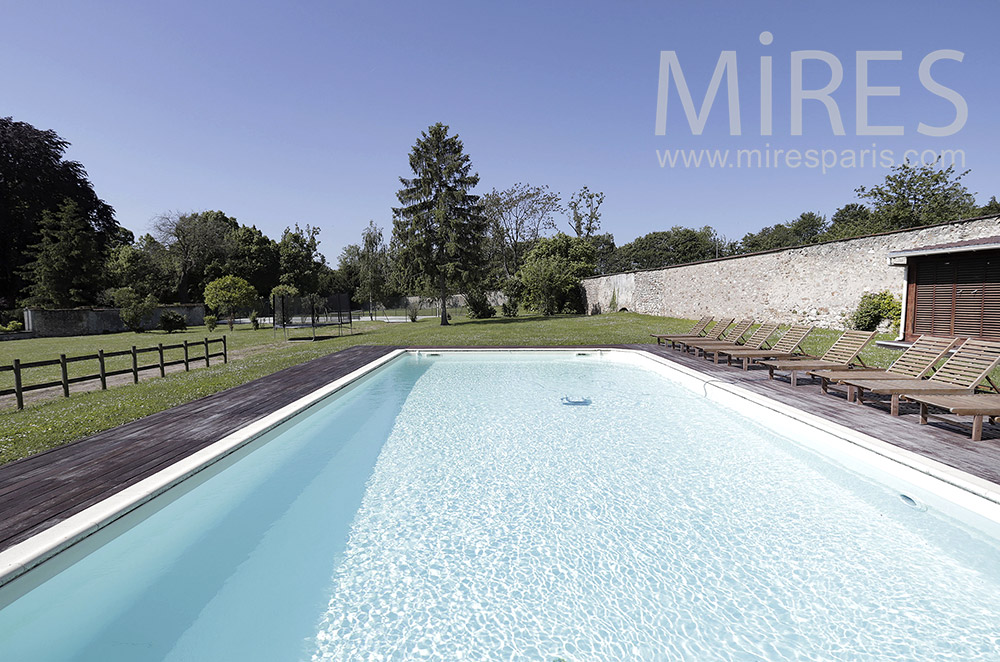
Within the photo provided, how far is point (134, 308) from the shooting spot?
27281 millimetres

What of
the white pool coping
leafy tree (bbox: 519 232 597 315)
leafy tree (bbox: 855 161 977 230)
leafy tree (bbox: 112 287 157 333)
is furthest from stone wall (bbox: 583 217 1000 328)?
leafy tree (bbox: 112 287 157 333)

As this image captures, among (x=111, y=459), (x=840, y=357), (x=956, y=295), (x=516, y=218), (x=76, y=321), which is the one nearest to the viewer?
(x=111, y=459)

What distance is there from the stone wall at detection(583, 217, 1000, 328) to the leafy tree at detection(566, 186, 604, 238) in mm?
23169

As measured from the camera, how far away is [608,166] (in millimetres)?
30734

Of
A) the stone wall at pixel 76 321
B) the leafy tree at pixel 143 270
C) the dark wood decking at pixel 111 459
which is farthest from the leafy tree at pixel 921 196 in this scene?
the leafy tree at pixel 143 270

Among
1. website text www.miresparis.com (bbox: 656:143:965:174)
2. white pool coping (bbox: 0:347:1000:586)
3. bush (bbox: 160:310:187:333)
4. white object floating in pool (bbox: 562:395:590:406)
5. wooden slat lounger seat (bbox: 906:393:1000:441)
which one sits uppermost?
website text www.miresparis.com (bbox: 656:143:965:174)

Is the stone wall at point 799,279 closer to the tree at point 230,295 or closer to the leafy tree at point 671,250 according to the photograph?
the tree at point 230,295

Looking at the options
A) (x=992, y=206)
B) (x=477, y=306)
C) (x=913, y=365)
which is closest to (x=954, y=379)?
(x=913, y=365)

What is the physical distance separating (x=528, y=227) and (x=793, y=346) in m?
38.5

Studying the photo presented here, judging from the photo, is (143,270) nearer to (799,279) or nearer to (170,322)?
(170,322)

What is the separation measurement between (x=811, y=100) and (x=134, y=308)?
38010mm

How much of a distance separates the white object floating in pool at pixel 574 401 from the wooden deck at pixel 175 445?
108 inches

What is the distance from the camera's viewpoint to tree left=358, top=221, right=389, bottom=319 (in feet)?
154

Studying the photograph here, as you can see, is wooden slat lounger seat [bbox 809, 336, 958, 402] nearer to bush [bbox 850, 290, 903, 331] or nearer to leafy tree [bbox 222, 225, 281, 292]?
bush [bbox 850, 290, 903, 331]
